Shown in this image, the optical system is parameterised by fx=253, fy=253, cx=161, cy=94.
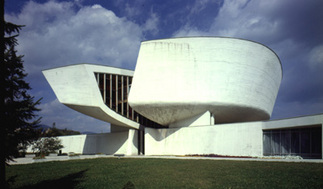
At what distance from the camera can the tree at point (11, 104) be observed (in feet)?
18.0

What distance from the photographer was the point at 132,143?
33.0m

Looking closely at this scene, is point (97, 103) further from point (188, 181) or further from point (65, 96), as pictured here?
point (188, 181)

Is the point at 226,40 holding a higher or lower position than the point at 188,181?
higher

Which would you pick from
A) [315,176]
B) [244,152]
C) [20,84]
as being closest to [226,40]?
[244,152]

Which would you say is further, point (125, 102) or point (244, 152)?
point (125, 102)

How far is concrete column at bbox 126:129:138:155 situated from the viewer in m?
32.8

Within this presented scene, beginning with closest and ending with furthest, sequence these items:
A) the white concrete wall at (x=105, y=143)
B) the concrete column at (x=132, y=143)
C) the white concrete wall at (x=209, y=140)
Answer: the white concrete wall at (x=209, y=140), the concrete column at (x=132, y=143), the white concrete wall at (x=105, y=143)

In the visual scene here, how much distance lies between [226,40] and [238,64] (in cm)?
285

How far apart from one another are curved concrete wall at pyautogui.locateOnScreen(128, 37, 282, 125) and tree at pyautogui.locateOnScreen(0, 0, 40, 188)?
20.2 m

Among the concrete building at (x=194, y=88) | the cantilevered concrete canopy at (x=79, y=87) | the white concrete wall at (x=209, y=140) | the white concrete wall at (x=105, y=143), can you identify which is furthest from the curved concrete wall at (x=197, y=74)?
the white concrete wall at (x=105, y=143)

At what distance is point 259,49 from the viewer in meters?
27.5

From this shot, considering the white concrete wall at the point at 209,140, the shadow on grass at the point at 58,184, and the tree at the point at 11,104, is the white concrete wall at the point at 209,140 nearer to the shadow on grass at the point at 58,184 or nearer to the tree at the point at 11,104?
the shadow on grass at the point at 58,184

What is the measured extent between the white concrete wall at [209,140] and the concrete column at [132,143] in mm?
2787

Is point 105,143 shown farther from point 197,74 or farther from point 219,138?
point 219,138
